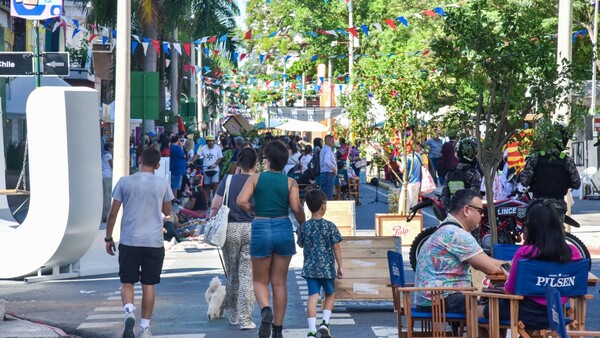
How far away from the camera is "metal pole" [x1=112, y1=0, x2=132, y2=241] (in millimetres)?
20766

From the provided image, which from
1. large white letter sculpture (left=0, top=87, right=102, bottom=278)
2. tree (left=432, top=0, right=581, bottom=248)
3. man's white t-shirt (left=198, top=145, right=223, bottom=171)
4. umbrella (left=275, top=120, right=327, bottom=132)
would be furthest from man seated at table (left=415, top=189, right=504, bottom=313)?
umbrella (left=275, top=120, right=327, bottom=132)

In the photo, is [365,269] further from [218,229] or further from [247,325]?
[218,229]

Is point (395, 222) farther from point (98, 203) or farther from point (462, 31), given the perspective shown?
point (462, 31)

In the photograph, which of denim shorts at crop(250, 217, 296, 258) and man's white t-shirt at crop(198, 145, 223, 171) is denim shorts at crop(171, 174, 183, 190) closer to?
man's white t-shirt at crop(198, 145, 223, 171)

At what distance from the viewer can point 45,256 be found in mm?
16016

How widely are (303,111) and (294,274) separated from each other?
117 ft

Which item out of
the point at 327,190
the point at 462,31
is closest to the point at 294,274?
the point at 462,31

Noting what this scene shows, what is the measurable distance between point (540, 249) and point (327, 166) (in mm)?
19629

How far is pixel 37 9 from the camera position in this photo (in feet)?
58.7

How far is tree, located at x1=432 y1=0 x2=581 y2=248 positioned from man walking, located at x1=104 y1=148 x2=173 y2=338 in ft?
10.6

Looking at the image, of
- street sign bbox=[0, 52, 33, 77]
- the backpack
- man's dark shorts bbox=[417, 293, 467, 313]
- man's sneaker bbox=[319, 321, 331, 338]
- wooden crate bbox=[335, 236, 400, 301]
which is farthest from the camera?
the backpack

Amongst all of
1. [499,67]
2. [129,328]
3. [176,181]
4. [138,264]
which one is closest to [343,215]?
[499,67]

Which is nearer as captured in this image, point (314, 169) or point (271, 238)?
point (271, 238)

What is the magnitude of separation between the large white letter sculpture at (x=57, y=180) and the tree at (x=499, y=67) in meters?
5.34
